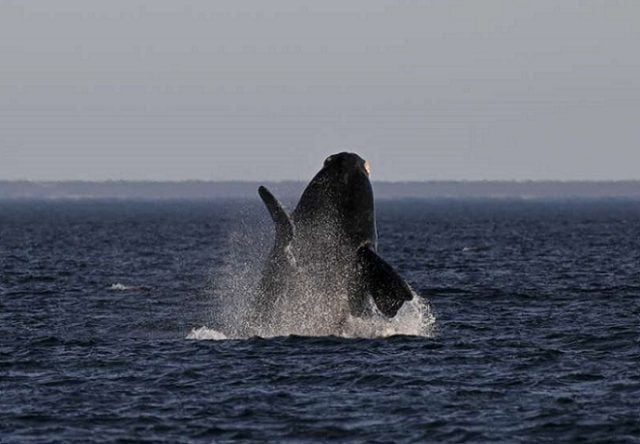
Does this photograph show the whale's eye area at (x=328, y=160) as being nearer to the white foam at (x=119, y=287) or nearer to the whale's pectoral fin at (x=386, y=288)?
the whale's pectoral fin at (x=386, y=288)

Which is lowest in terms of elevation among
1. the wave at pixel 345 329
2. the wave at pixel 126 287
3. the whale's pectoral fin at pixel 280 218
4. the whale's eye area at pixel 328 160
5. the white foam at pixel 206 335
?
the wave at pixel 126 287

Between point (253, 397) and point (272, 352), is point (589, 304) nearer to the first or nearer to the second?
point (272, 352)

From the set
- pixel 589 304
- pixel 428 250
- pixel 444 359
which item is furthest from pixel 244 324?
pixel 428 250

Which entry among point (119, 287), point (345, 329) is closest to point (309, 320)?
point (345, 329)

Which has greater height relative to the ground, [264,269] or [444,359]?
[264,269]

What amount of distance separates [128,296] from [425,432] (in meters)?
27.9

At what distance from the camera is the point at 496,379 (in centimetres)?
2800

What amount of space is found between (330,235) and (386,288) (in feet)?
8.45

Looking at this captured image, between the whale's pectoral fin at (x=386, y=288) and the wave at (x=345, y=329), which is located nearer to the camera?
the whale's pectoral fin at (x=386, y=288)

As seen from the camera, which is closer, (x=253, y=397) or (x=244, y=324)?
(x=253, y=397)

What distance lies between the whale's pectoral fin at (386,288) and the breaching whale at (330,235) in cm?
95

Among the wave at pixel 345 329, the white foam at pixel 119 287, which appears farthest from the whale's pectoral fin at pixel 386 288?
the white foam at pixel 119 287

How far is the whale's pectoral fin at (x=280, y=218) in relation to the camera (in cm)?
2861

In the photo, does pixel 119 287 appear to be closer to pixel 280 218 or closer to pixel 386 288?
pixel 280 218
